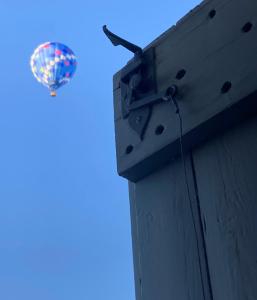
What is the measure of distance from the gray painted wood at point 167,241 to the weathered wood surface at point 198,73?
3 cm

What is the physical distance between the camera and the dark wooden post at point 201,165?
0.51 m

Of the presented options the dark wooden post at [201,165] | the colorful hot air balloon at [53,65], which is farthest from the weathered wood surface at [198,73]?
the colorful hot air balloon at [53,65]

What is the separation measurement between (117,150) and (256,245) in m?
0.23

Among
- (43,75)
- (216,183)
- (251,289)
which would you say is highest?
(43,75)

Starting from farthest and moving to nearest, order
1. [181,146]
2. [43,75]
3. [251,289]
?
[43,75] → [181,146] → [251,289]

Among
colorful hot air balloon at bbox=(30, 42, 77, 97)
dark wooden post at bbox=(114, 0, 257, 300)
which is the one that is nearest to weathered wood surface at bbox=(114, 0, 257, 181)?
dark wooden post at bbox=(114, 0, 257, 300)

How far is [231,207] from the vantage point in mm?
525

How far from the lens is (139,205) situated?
0.64 m

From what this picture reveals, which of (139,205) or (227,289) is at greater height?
(139,205)

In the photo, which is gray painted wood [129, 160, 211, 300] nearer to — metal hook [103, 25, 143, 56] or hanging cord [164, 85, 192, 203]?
hanging cord [164, 85, 192, 203]

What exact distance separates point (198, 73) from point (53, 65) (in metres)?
8.41

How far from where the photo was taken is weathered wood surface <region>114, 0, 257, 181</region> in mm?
554

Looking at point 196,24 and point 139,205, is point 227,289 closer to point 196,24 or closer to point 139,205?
point 139,205

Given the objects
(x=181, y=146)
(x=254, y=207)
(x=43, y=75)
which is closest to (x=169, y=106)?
(x=181, y=146)
